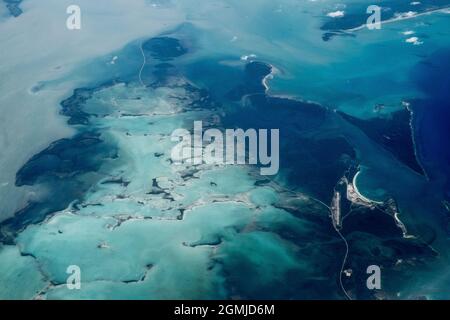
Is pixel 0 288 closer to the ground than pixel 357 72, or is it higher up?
closer to the ground

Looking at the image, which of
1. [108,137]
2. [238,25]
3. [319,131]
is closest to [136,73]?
[108,137]

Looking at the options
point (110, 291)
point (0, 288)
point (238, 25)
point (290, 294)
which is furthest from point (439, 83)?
point (0, 288)

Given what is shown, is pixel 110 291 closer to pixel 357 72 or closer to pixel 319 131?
pixel 319 131

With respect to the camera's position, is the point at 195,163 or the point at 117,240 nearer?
the point at 117,240
